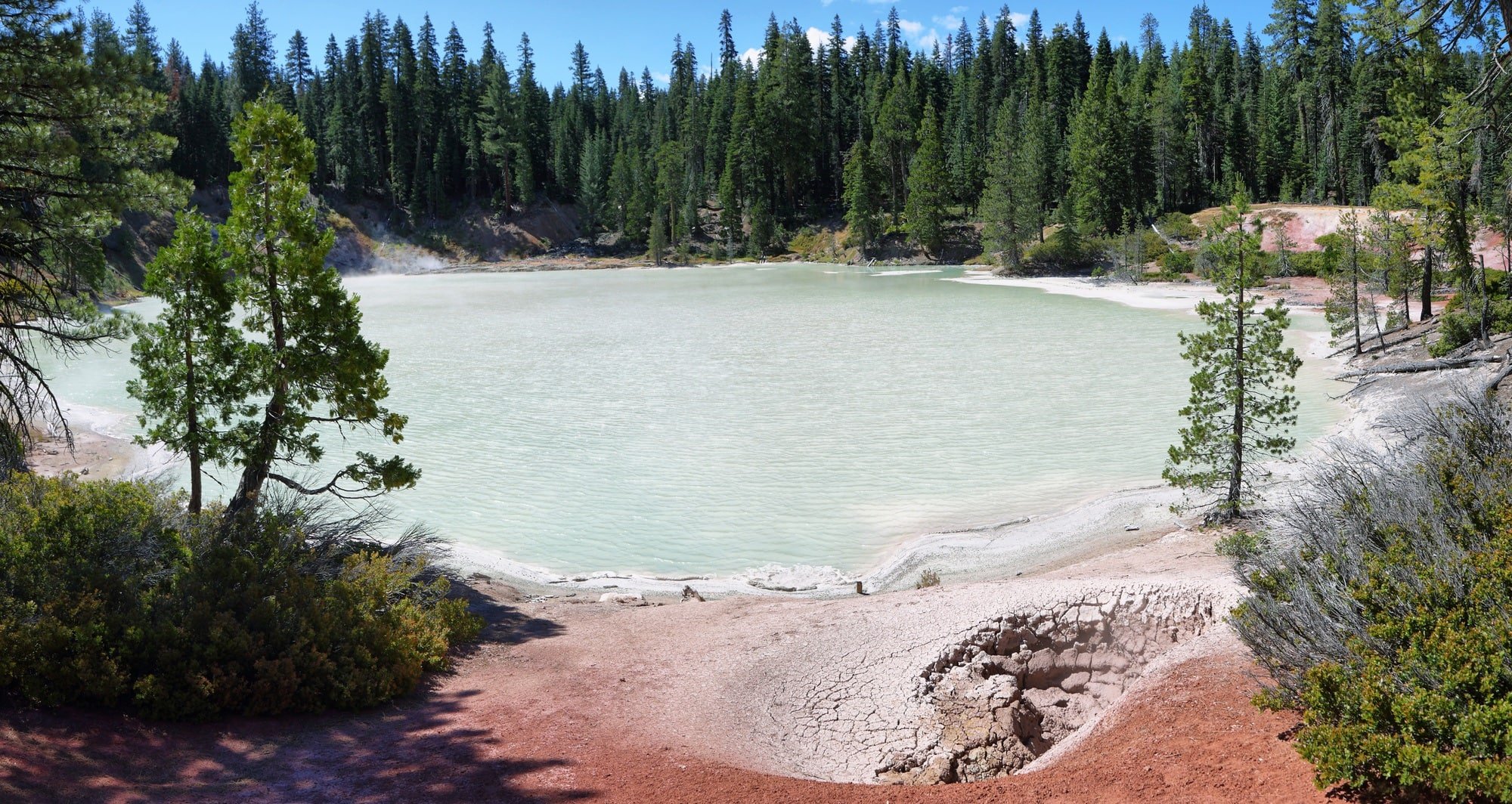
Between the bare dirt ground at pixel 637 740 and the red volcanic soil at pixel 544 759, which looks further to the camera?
the bare dirt ground at pixel 637 740

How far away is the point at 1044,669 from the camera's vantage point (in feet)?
27.9

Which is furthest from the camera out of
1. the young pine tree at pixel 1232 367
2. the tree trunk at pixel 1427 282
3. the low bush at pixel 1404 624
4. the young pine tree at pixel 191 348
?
the tree trunk at pixel 1427 282

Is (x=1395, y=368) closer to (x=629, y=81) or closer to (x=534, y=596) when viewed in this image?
(x=534, y=596)

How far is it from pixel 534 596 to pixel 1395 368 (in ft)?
67.9

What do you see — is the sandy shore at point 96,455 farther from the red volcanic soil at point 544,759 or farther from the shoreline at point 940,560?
the red volcanic soil at point 544,759

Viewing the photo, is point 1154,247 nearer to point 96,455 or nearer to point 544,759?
point 96,455

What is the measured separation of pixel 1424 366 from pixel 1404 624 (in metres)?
20.7

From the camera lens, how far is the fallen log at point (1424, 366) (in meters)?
21.0

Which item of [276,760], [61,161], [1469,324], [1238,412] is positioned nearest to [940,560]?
[1238,412]

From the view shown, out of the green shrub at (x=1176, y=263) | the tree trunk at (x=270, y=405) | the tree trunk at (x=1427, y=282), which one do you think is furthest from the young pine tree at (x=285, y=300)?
the green shrub at (x=1176, y=263)

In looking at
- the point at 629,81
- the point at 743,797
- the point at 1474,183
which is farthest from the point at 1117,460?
the point at 629,81

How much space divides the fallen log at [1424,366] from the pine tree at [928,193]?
53343 millimetres

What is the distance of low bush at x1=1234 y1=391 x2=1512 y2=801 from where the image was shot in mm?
4488

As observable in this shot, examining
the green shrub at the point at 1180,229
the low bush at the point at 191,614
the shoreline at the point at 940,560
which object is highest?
the green shrub at the point at 1180,229
